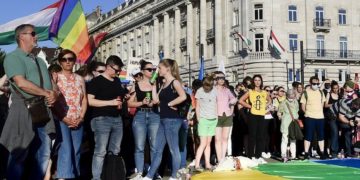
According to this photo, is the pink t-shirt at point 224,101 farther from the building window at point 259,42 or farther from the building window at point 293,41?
the building window at point 293,41

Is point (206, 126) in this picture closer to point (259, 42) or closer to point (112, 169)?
point (112, 169)

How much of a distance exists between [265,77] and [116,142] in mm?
48180

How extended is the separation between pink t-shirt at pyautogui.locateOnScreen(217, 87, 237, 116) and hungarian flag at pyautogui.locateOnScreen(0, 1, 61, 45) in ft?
12.5

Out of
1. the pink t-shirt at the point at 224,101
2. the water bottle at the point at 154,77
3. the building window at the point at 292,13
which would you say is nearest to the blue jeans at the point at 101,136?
the water bottle at the point at 154,77

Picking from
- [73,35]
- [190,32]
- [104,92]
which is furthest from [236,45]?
[104,92]

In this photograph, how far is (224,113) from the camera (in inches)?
457

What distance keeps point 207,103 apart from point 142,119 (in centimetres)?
186

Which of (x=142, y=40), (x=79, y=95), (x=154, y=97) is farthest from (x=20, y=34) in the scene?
(x=142, y=40)

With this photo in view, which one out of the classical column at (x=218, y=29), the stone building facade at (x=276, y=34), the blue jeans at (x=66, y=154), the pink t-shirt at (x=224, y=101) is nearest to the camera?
the blue jeans at (x=66, y=154)

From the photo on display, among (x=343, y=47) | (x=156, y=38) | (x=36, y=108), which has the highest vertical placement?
(x=156, y=38)

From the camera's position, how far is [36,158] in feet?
22.9

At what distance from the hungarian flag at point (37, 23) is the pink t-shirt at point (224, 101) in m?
3.81

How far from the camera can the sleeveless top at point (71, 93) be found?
778cm

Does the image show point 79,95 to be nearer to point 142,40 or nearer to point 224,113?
point 224,113
